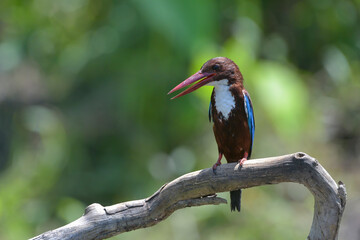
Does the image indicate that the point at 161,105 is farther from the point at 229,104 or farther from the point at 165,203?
the point at 165,203

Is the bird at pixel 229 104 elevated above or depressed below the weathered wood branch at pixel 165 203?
above

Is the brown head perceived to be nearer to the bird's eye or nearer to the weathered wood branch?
the bird's eye

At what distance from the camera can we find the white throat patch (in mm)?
2883

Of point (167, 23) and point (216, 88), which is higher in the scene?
point (167, 23)

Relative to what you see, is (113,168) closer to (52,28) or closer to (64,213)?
(64,213)

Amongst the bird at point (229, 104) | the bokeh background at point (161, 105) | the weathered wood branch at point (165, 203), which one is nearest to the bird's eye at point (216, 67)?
the bird at point (229, 104)

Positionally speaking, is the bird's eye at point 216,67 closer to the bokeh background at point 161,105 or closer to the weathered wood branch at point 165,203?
the weathered wood branch at point 165,203

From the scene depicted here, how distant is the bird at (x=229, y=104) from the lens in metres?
2.86

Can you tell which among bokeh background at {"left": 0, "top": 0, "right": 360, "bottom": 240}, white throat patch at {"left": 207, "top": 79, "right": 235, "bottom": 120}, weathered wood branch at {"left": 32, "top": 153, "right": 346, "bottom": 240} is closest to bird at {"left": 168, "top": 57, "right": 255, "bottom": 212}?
white throat patch at {"left": 207, "top": 79, "right": 235, "bottom": 120}

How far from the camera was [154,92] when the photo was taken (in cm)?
600

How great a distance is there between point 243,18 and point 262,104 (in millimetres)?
976

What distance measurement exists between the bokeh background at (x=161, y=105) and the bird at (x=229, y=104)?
6.84 feet

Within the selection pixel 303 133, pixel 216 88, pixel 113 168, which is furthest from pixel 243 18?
pixel 216 88

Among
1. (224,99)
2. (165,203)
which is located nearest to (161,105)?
(224,99)
